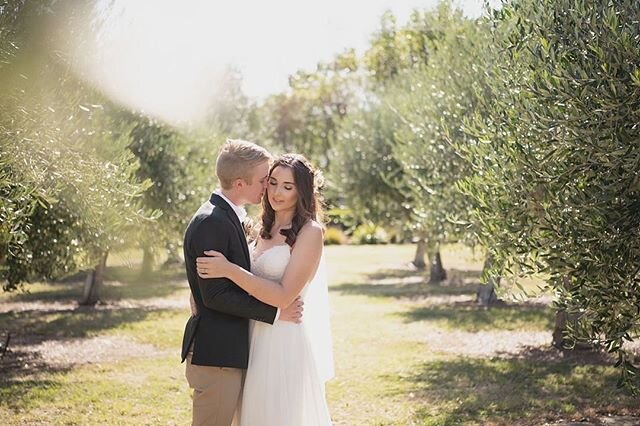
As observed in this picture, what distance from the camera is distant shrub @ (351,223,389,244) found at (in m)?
54.2

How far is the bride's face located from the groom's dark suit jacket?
1.18 ft

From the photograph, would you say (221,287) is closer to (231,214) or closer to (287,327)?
(231,214)

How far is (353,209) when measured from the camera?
103 ft

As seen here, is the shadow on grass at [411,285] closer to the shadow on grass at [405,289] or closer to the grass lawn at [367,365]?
the shadow on grass at [405,289]

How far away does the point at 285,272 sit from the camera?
5.76 metres

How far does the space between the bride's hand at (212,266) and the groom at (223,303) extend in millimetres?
62

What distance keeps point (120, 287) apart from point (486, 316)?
13870 millimetres

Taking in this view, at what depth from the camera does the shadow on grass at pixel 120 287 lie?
2600cm

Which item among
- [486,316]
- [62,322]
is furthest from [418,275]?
[62,322]

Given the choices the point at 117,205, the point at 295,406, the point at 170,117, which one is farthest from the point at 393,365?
the point at 170,117

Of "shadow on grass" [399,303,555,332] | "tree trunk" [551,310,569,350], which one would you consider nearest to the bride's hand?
"tree trunk" [551,310,569,350]

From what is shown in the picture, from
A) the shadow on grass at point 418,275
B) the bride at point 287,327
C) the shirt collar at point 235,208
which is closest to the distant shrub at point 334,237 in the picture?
the shadow on grass at point 418,275

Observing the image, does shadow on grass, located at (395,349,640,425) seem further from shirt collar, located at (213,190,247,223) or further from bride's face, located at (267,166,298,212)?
shirt collar, located at (213,190,247,223)

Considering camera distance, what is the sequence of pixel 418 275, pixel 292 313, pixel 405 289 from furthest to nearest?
pixel 418 275
pixel 405 289
pixel 292 313
